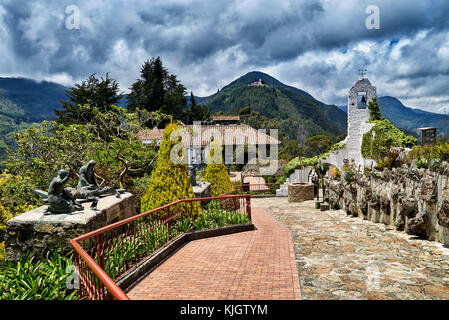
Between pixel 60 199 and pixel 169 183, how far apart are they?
323 centimetres

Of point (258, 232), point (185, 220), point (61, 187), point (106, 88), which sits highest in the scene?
point (106, 88)

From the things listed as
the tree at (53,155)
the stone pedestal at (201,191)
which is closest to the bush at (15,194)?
the tree at (53,155)

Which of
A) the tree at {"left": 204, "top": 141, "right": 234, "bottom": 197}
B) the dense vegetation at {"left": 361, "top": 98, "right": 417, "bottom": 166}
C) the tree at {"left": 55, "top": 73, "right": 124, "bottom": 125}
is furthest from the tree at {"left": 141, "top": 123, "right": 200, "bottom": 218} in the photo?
the tree at {"left": 55, "top": 73, "right": 124, "bottom": 125}

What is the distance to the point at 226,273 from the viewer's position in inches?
205

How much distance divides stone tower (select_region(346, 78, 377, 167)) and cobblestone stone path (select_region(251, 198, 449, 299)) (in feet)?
45.4

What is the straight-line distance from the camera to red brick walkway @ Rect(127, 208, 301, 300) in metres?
4.40

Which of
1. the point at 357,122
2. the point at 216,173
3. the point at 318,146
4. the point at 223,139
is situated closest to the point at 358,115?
the point at 357,122

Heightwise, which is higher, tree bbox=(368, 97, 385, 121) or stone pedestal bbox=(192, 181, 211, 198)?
tree bbox=(368, 97, 385, 121)

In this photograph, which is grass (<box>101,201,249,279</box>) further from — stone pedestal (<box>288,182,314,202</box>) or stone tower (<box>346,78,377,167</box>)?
stone tower (<box>346,78,377,167</box>)

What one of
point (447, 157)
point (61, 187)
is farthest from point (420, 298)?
point (61, 187)

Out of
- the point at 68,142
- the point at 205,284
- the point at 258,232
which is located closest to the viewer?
the point at 205,284
